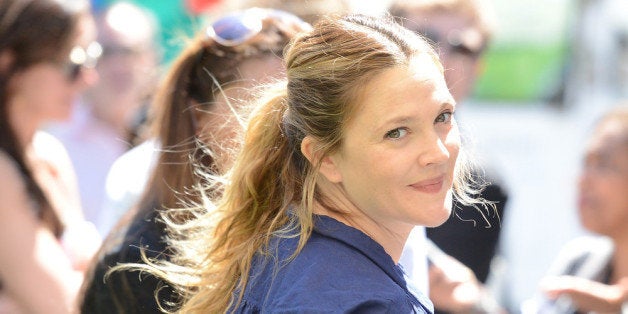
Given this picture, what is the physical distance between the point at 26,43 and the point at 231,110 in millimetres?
963

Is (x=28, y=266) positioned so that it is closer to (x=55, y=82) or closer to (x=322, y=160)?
(x=55, y=82)

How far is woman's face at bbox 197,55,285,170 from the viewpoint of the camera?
207 centimetres

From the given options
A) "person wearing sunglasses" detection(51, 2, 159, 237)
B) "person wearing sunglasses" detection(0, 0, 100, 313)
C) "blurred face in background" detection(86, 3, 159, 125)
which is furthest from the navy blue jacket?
"blurred face in background" detection(86, 3, 159, 125)

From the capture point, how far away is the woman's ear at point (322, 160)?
168 cm

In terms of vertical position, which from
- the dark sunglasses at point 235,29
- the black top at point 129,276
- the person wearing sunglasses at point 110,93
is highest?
the dark sunglasses at point 235,29

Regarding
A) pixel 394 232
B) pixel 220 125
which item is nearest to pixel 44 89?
pixel 220 125

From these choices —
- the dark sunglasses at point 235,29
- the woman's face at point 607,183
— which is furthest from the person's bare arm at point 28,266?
the woman's face at point 607,183

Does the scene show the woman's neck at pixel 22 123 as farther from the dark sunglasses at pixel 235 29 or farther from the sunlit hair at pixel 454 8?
the sunlit hair at pixel 454 8

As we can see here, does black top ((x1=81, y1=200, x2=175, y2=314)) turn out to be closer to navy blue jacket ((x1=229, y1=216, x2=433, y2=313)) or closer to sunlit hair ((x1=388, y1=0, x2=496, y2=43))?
navy blue jacket ((x1=229, y1=216, x2=433, y2=313))

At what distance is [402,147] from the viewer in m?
1.59

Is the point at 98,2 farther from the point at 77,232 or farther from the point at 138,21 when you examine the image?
the point at 77,232

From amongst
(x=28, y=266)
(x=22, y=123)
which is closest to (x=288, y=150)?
(x=28, y=266)

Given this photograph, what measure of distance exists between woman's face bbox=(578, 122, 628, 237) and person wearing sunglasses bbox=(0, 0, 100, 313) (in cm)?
165

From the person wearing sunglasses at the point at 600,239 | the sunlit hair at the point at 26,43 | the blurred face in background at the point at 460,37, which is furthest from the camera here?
the blurred face in background at the point at 460,37
